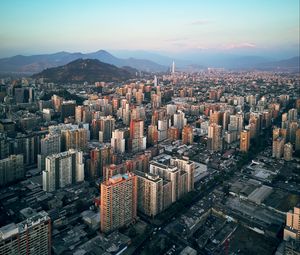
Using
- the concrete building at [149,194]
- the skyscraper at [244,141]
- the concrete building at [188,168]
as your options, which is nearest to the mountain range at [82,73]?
the skyscraper at [244,141]

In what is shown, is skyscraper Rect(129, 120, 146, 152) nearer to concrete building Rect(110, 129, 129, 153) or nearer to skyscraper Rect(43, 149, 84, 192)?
concrete building Rect(110, 129, 129, 153)

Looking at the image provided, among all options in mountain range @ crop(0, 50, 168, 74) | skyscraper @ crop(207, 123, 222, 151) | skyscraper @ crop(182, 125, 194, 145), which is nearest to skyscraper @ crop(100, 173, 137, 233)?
skyscraper @ crop(207, 123, 222, 151)

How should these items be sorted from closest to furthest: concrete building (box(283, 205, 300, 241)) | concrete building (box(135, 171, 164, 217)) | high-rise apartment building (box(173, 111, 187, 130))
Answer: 1. concrete building (box(283, 205, 300, 241))
2. concrete building (box(135, 171, 164, 217))
3. high-rise apartment building (box(173, 111, 187, 130))

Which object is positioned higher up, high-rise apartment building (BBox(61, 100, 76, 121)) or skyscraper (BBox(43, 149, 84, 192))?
high-rise apartment building (BBox(61, 100, 76, 121))

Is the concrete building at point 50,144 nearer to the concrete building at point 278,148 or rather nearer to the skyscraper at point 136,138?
the skyscraper at point 136,138

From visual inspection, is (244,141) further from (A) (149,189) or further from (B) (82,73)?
(B) (82,73)

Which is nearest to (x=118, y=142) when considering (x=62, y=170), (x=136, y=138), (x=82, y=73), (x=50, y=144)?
(x=136, y=138)
